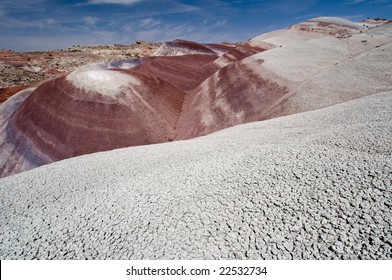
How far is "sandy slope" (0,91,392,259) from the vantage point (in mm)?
2197

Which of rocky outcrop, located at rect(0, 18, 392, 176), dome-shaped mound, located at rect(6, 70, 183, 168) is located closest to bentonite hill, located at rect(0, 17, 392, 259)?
rocky outcrop, located at rect(0, 18, 392, 176)

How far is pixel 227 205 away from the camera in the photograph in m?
2.73

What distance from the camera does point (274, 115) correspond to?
855 cm

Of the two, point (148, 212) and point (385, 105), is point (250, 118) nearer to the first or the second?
point (385, 105)

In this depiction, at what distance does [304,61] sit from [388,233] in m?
11.3

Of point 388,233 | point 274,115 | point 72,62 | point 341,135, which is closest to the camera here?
point 388,233

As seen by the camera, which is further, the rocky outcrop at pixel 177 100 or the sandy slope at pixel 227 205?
the rocky outcrop at pixel 177 100

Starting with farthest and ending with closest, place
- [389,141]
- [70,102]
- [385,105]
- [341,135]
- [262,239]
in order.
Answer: [70,102], [385,105], [341,135], [389,141], [262,239]

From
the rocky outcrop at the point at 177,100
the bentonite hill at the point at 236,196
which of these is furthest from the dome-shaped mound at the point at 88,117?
the bentonite hill at the point at 236,196

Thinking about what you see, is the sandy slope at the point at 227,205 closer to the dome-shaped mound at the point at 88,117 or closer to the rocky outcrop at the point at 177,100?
the rocky outcrop at the point at 177,100

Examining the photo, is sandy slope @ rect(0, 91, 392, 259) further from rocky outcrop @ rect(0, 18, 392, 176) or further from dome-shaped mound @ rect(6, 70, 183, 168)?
dome-shaped mound @ rect(6, 70, 183, 168)

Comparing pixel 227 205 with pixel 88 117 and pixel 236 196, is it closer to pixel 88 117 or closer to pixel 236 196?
Answer: pixel 236 196

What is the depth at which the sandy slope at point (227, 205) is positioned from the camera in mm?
2197
